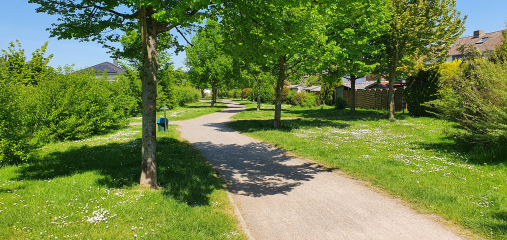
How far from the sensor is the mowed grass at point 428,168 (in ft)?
15.9

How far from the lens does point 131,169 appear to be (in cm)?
728

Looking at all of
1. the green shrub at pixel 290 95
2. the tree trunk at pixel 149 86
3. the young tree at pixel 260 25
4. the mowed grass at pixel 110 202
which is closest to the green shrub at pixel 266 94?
the green shrub at pixel 290 95

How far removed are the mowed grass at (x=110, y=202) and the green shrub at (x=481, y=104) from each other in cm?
743

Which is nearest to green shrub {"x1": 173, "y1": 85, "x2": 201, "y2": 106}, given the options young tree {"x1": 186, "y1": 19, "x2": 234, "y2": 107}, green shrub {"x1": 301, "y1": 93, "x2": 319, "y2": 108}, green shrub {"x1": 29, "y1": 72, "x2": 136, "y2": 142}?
young tree {"x1": 186, "y1": 19, "x2": 234, "y2": 107}

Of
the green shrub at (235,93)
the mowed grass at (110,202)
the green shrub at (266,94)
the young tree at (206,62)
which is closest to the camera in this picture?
the mowed grass at (110,202)

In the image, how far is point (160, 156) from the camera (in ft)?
29.1

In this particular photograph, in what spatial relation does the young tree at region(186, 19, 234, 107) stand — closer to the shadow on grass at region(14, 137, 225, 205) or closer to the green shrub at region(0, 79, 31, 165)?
the shadow on grass at region(14, 137, 225, 205)

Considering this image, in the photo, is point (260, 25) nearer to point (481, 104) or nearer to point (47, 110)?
point (481, 104)

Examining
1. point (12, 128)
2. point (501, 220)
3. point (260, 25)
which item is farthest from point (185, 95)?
point (501, 220)

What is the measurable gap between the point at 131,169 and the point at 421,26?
17.8 metres

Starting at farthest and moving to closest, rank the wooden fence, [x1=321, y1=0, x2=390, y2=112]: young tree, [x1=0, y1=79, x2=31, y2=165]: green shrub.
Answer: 1. the wooden fence
2. [x1=321, y1=0, x2=390, y2=112]: young tree
3. [x1=0, y1=79, x2=31, y2=165]: green shrub

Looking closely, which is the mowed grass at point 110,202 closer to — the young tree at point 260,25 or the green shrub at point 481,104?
the young tree at point 260,25

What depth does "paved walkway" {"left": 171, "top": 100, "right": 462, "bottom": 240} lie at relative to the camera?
14.2 feet

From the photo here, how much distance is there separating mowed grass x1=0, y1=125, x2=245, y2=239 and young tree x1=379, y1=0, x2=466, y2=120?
15995mm
